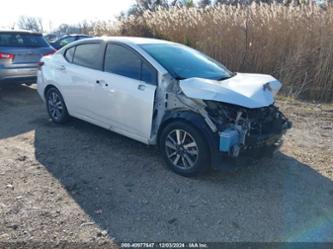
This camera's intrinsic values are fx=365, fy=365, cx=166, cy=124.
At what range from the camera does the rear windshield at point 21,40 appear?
8.20m

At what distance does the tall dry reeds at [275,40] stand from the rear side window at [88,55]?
5.15m

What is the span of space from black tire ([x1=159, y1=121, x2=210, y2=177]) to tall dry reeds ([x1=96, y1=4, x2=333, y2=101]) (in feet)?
17.0

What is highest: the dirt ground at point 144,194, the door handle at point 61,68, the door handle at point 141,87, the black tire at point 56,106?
the door handle at point 141,87

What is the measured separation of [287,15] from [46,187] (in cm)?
753

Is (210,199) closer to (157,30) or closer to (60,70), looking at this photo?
(60,70)

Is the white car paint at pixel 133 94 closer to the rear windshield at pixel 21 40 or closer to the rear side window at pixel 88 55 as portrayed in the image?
the rear side window at pixel 88 55

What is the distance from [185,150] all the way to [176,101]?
59cm

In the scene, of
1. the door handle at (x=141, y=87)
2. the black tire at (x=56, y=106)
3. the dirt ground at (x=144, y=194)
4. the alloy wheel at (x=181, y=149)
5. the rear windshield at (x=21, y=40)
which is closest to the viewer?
the dirt ground at (x=144, y=194)

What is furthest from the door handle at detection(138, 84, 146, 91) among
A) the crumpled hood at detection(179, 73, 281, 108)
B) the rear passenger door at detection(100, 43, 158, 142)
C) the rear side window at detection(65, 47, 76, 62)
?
the rear side window at detection(65, 47, 76, 62)

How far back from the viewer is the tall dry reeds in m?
8.46

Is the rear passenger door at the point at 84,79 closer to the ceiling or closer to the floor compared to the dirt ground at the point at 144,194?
closer to the ceiling

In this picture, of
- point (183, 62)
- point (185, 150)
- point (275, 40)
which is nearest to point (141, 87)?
point (183, 62)

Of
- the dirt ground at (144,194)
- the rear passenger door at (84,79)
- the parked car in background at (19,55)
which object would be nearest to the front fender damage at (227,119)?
the dirt ground at (144,194)

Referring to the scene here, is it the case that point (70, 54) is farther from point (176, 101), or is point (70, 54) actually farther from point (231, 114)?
point (231, 114)
